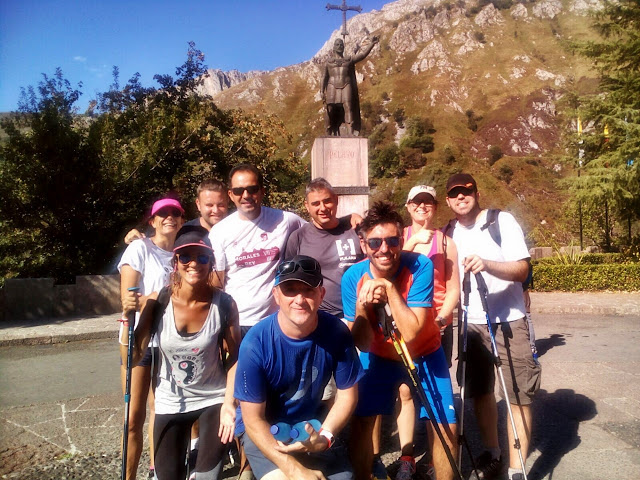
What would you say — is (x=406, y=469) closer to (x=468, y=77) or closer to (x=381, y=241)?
Answer: (x=381, y=241)

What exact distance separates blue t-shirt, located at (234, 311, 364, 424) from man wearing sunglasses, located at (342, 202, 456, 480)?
0.96 ft

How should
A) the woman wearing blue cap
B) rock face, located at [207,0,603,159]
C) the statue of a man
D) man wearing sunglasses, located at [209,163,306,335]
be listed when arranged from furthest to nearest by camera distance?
1. rock face, located at [207,0,603,159]
2. the statue of a man
3. man wearing sunglasses, located at [209,163,306,335]
4. the woman wearing blue cap

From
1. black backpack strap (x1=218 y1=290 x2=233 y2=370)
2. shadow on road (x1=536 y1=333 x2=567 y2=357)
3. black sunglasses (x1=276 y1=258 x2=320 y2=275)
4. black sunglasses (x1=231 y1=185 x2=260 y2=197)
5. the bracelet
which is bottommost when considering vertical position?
shadow on road (x1=536 y1=333 x2=567 y2=357)

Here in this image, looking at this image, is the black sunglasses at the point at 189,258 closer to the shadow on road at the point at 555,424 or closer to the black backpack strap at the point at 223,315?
the black backpack strap at the point at 223,315

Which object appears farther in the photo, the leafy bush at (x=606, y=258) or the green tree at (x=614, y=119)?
the green tree at (x=614, y=119)

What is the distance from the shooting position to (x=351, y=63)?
33.0 ft

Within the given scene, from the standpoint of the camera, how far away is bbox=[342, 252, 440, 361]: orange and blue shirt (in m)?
2.89

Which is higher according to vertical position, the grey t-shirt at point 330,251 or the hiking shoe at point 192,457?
the grey t-shirt at point 330,251

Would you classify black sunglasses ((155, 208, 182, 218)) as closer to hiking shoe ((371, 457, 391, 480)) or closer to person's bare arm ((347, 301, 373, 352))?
person's bare arm ((347, 301, 373, 352))

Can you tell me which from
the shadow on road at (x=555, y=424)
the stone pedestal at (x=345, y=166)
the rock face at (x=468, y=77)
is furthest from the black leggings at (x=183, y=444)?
the rock face at (x=468, y=77)

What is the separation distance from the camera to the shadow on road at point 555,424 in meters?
3.75

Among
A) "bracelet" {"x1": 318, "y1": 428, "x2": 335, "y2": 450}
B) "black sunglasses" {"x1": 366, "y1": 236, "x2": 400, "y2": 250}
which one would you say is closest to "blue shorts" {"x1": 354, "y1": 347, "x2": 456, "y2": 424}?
"bracelet" {"x1": 318, "y1": 428, "x2": 335, "y2": 450}

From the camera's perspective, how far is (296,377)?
99.9 inches

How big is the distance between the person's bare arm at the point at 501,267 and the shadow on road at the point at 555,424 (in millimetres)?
1419
